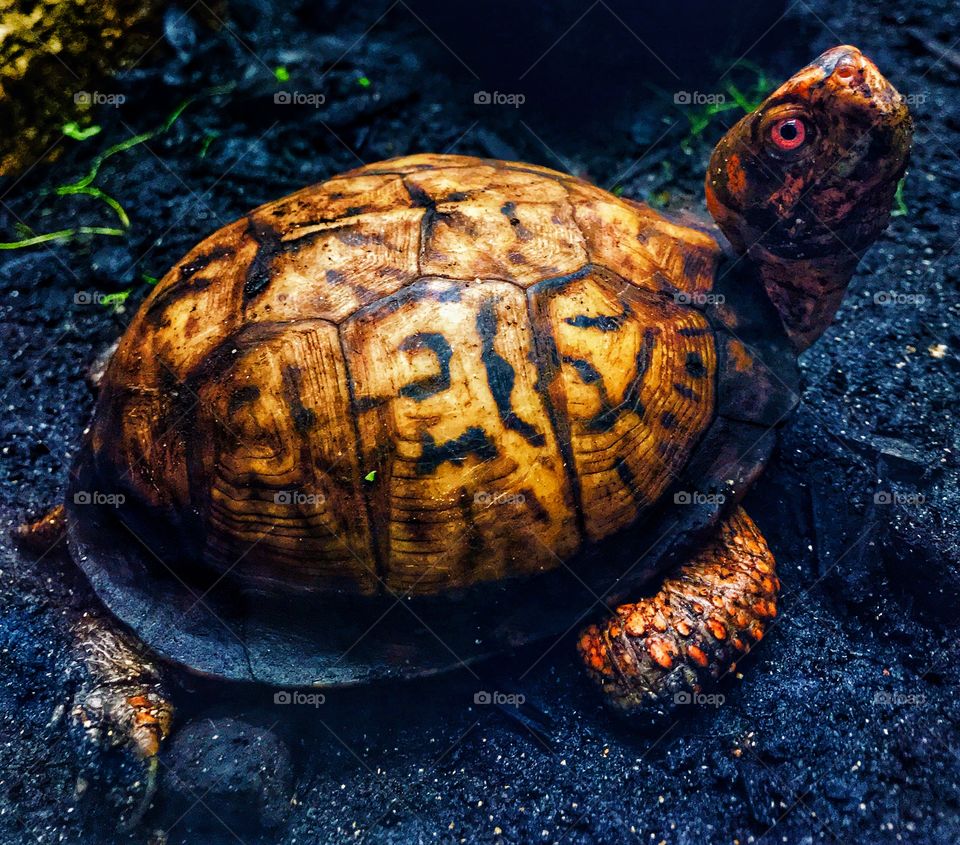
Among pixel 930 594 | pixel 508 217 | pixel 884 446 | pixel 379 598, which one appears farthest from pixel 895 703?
pixel 508 217

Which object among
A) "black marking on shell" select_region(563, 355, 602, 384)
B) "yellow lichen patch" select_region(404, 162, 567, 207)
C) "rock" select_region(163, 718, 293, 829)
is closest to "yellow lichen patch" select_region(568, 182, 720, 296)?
→ "yellow lichen patch" select_region(404, 162, 567, 207)

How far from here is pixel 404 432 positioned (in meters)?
2.29

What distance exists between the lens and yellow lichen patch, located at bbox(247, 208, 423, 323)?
2.37 m

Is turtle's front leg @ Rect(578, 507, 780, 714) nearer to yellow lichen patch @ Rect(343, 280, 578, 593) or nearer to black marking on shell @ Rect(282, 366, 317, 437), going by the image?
yellow lichen patch @ Rect(343, 280, 578, 593)

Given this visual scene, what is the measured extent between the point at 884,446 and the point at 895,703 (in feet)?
3.89

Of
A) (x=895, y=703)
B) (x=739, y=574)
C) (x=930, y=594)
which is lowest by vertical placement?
(x=895, y=703)

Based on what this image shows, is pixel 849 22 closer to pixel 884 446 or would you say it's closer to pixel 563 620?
pixel 884 446

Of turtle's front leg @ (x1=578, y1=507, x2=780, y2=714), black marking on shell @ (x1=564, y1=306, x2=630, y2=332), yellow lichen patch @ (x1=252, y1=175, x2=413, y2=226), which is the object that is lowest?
turtle's front leg @ (x1=578, y1=507, x2=780, y2=714)

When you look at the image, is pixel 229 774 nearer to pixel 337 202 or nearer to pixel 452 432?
pixel 452 432

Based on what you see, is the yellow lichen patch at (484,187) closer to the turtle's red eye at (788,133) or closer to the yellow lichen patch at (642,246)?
the yellow lichen patch at (642,246)

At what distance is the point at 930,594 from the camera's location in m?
2.77

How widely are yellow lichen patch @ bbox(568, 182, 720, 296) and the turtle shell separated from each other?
0.7 inches

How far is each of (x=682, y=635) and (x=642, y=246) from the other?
1.65m

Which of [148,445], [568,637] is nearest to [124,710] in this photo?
[148,445]
